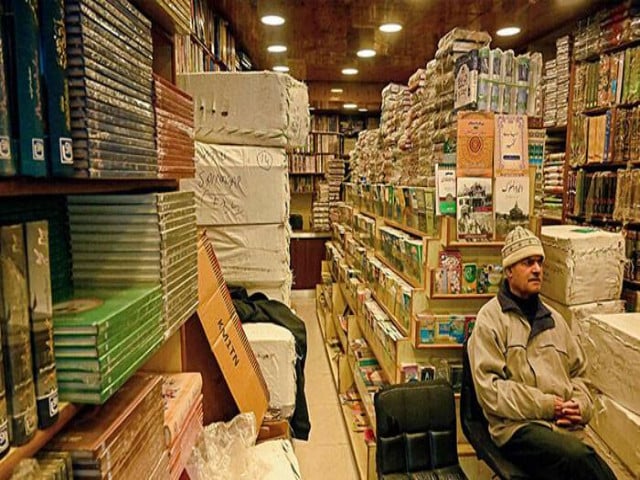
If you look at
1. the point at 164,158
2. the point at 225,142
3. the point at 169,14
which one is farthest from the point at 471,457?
the point at 169,14

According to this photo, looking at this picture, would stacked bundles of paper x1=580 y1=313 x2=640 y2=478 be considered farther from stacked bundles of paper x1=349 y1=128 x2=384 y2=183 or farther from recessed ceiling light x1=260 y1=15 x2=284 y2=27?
recessed ceiling light x1=260 y1=15 x2=284 y2=27

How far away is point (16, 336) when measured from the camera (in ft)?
1.99

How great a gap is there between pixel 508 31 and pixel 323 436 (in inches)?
136

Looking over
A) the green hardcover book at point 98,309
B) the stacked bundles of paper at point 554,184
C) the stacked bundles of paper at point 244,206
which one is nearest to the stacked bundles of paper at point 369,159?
the stacked bundles of paper at point 554,184

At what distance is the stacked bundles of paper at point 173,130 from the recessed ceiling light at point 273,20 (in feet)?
8.88

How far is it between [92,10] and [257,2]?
2882 millimetres

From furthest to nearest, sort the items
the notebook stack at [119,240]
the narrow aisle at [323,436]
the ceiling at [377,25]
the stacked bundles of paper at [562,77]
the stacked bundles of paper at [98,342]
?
the stacked bundles of paper at [562,77] < the ceiling at [377,25] < the narrow aisle at [323,436] < the notebook stack at [119,240] < the stacked bundles of paper at [98,342]

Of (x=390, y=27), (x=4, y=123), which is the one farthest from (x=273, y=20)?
(x=4, y=123)

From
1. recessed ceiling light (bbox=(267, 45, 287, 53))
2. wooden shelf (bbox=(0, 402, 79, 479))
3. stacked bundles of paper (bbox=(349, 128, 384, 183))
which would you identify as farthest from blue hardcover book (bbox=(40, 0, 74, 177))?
recessed ceiling light (bbox=(267, 45, 287, 53))

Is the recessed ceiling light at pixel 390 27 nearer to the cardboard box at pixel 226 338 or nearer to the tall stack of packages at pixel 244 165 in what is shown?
the tall stack of packages at pixel 244 165

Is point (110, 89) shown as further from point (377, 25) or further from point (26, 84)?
point (377, 25)

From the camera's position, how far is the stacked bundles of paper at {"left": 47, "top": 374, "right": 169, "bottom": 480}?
708mm

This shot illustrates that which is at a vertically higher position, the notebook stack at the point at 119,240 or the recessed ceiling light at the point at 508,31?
the recessed ceiling light at the point at 508,31

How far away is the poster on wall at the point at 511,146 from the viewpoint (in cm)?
223
